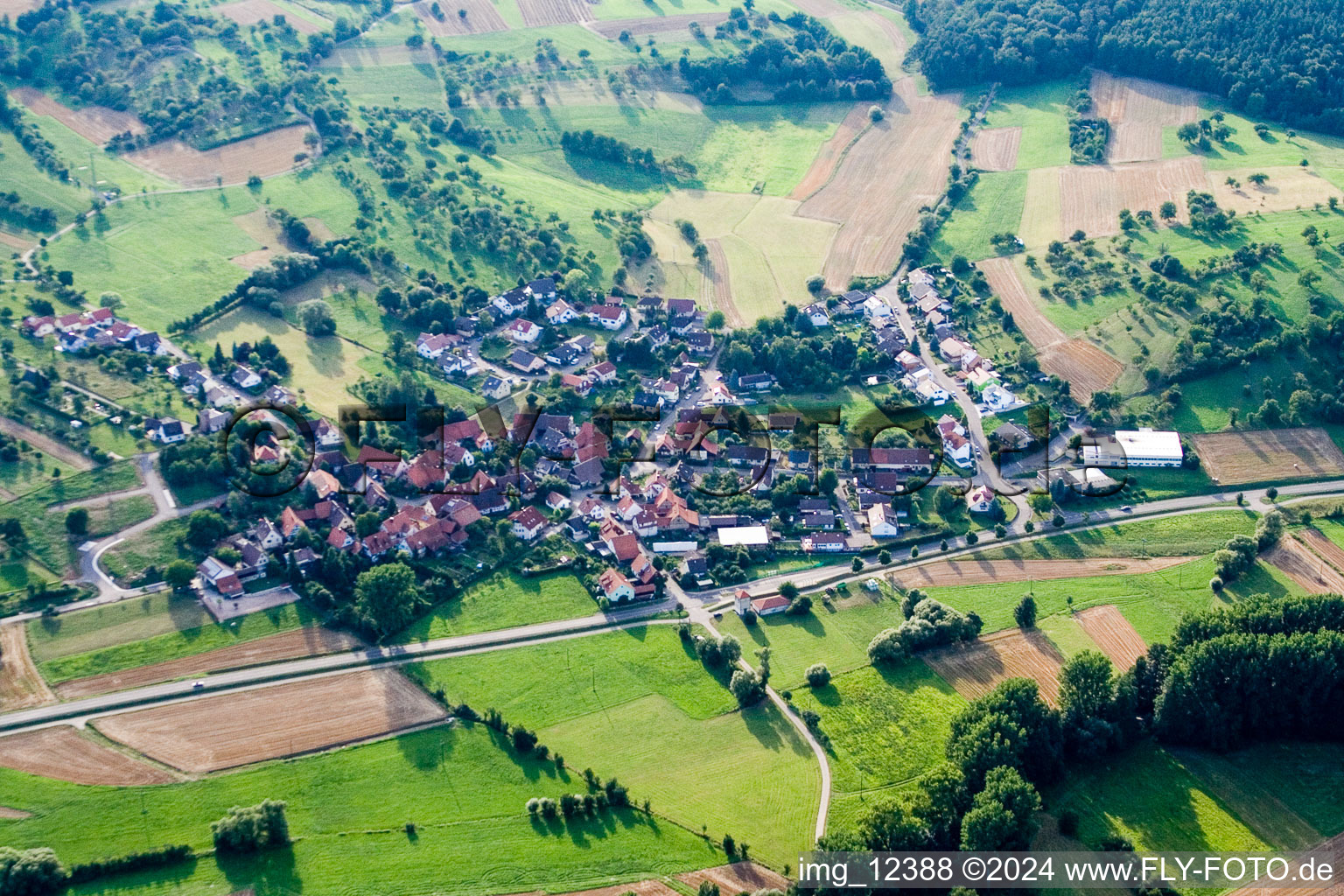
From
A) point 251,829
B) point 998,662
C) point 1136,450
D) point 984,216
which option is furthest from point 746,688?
point 984,216

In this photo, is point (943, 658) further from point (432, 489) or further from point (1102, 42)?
point (1102, 42)

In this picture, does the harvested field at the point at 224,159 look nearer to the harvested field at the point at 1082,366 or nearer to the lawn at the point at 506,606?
the lawn at the point at 506,606

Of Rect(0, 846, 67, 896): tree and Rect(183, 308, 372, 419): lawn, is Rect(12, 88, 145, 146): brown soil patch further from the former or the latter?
Rect(0, 846, 67, 896): tree

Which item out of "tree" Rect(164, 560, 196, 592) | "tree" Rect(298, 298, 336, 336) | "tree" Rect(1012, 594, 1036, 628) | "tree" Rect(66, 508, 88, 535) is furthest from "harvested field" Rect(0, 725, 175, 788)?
"tree" Rect(1012, 594, 1036, 628)

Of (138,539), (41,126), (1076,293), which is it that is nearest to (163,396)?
(138,539)

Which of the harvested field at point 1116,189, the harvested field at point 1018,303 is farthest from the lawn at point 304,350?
the harvested field at point 1116,189

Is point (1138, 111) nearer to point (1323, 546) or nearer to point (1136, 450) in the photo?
point (1136, 450)
